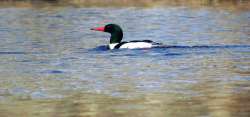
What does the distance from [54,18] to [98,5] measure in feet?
32.3

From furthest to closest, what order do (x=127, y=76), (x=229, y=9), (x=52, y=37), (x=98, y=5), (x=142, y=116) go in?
(x=98, y=5) < (x=229, y=9) < (x=52, y=37) < (x=127, y=76) < (x=142, y=116)

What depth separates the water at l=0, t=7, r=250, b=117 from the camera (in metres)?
13.9

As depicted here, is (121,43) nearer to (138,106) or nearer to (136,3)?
(138,106)

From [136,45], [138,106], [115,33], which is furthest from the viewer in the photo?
[115,33]

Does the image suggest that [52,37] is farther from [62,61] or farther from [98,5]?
[98,5]

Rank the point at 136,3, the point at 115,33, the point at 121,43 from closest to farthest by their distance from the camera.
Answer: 1. the point at 121,43
2. the point at 115,33
3. the point at 136,3

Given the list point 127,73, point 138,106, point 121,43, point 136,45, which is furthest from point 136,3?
point 138,106

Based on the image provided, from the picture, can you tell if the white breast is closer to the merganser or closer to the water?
the merganser

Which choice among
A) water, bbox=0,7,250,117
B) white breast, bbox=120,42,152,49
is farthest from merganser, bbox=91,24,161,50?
water, bbox=0,7,250,117

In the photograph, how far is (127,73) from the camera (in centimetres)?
1844

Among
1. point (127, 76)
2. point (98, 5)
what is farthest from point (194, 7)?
point (127, 76)

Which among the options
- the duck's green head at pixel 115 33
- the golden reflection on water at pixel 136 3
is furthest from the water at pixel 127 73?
the golden reflection on water at pixel 136 3

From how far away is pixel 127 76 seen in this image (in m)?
17.9

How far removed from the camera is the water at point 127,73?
13.9 metres
